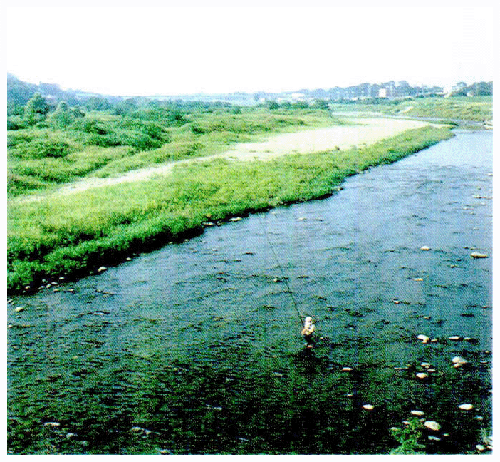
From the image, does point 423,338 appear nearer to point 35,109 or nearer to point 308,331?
point 308,331

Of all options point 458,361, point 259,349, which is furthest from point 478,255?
point 259,349

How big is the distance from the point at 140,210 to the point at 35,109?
27938 mm

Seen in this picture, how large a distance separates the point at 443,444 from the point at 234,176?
18186 millimetres

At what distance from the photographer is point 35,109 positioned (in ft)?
130

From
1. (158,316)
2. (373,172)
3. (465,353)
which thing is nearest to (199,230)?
(158,316)

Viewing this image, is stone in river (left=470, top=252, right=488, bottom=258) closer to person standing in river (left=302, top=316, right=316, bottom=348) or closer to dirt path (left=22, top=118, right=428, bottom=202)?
person standing in river (left=302, top=316, right=316, bottom=348)

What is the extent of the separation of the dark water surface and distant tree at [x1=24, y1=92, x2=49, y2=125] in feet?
89.9

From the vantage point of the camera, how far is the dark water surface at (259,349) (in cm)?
675

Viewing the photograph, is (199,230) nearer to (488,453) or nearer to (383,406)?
(383,406)

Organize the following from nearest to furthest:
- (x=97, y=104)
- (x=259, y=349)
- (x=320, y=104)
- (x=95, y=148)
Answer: (x=259, y=349)
(x=95, y=148)
(x=97, y=104)
(x=320, y=104)

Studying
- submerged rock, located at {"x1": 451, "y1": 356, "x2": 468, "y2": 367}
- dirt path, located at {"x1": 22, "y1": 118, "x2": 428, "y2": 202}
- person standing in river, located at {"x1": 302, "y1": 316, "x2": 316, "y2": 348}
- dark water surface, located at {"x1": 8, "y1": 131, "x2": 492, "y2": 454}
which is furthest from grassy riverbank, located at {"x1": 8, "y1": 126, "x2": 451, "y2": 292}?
submerged rock, located at {"x1": 451, "y1": 356, "x2": 468, "y2": 367}

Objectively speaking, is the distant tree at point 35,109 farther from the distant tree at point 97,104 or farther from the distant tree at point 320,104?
the distant tree at point 320,104

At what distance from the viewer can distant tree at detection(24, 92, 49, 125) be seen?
120ft

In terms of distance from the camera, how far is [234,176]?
925 inches
